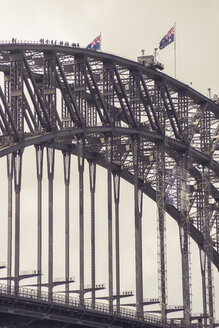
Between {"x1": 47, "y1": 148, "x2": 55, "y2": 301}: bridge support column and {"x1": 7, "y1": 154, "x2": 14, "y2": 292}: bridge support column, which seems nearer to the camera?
{"x1": 47, "y1": 148, "x2": 55, "y2": 301}: bridge support column

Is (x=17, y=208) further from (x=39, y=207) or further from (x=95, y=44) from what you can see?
(x=95, y=44)

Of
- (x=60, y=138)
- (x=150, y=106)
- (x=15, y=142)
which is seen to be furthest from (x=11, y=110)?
(x=150, y=106)

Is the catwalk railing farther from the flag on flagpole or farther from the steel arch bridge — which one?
the flag on flagpole

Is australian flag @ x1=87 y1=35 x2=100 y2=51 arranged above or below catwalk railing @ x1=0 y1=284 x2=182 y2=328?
above

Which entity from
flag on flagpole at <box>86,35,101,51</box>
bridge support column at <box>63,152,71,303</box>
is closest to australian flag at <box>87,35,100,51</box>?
flag on flagpole at <box>86,35,101,51</box>

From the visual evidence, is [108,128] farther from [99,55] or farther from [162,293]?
[162,293]

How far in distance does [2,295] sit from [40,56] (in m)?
34.4

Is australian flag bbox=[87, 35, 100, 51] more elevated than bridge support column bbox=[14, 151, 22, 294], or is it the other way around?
australian flag bbox=[87, 35, 100, 51]

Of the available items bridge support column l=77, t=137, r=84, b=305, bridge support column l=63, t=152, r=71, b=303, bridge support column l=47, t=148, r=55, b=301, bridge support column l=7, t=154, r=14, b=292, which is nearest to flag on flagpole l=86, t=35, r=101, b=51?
bridge support column l=77, t=137, r=84, b=305

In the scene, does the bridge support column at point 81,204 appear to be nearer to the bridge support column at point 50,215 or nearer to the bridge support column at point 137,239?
the bridge support column at point 50,215

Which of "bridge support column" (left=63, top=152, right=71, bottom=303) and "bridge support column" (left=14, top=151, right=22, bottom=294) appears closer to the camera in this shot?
"bridge support column" (left=14, top=151, right=22, bottom=294)

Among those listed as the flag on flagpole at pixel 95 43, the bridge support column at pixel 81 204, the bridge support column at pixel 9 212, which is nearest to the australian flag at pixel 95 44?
the flag on flagpole at pixel 95 43

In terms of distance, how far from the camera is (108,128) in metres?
188

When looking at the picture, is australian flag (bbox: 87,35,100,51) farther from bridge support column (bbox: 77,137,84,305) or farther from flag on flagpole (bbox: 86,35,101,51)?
bridge support column (bbox: 77,137,84,305)
